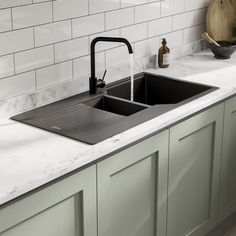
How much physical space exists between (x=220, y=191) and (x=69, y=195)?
1309mm

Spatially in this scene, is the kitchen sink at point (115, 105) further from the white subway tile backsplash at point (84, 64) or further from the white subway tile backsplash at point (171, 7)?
the white subway tile backsplash at point (171, 7)

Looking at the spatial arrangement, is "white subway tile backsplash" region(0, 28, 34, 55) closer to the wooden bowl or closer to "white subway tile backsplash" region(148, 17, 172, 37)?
"white subway tile backsplash" region(148, 17, 172, 37)

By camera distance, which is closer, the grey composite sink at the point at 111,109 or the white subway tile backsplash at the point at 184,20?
the grey composite sink at the point at 111,109

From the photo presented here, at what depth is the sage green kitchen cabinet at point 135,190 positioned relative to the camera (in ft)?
8.70

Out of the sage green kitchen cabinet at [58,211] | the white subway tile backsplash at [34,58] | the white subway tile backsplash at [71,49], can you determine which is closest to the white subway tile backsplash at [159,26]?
Answer: the white subway tile backsplash at [71,49]

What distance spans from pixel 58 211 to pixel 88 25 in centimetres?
115

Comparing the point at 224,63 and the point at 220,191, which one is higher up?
the point at 224,63

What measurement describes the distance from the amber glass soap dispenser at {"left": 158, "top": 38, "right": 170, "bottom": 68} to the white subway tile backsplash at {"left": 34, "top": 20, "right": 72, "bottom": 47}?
708 mm

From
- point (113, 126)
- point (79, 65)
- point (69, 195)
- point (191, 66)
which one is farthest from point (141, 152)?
point (191, 66)

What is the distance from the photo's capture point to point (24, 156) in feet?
8.19

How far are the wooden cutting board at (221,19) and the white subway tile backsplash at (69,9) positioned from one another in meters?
1.09

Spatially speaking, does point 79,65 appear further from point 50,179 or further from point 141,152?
point 50,179

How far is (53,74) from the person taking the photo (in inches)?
123

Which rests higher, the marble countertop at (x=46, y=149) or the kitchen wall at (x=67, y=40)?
the kitchen wall at (x=67, y=40)
